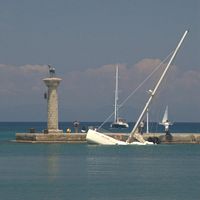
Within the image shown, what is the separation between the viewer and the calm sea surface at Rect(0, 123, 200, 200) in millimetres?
54406

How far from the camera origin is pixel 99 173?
67375mm

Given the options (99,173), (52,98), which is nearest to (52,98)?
(52,98)

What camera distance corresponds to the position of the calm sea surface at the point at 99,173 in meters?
54.4

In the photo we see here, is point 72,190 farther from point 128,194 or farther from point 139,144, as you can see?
point 139,144

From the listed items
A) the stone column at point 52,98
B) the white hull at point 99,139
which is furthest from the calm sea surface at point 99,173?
the stone column at point 52,98

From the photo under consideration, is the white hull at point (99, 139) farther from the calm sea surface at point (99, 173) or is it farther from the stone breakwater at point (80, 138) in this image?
the stone breakwater at point (80, 138)

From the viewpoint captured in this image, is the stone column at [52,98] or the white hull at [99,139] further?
the stone column at [52,98]

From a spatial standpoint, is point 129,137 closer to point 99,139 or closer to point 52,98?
point 99,139

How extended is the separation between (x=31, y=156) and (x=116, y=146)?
17.8m

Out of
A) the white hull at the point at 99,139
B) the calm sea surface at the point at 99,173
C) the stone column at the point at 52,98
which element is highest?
the stone column at the point at 52,98

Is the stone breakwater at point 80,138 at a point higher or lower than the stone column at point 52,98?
lower

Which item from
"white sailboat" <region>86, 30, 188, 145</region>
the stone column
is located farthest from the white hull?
the stone column

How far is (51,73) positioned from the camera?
104 meters

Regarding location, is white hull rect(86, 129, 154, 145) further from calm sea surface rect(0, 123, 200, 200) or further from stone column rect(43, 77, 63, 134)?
stone column rect(43, 77, 63, 134)
